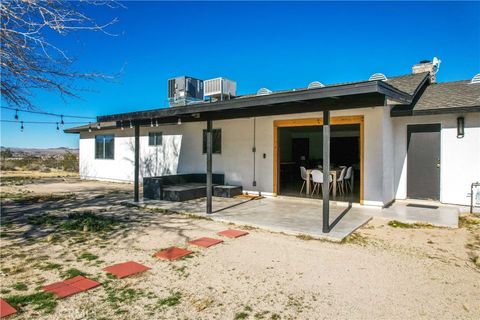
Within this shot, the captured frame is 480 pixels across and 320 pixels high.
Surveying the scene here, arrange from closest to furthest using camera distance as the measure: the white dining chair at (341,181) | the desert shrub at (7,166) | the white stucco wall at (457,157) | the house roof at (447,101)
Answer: the house roof at (447,101) < the white stucco wall at (457,157) < the white dining chair at (341,181) < the desert shrub at (7,166)

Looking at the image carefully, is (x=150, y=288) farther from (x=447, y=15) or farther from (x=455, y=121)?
(x=447, y=15)

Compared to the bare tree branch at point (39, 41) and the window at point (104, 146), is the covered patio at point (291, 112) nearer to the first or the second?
the bare tree branch at point (39, 41)

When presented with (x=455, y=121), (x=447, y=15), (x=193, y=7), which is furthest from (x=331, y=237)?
(x=447, y=15)

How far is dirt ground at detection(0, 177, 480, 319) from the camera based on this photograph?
8.99ft

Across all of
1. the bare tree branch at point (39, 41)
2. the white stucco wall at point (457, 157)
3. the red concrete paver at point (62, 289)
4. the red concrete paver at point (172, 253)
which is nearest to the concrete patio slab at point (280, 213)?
the red concrete paver at point (172, 253)

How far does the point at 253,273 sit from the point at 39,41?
371 cm

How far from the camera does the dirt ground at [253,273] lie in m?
2.74

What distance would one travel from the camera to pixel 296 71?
17.8 metres

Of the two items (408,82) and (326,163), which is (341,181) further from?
(326,163)

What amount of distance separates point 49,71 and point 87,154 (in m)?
13.7

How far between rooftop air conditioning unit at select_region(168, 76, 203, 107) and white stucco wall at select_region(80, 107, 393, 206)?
1.21 m

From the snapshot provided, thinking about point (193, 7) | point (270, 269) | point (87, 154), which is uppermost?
point (193, 7)

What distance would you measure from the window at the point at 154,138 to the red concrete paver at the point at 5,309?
10519 mm

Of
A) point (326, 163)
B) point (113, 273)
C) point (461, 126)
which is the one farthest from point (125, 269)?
point (461, 126)
